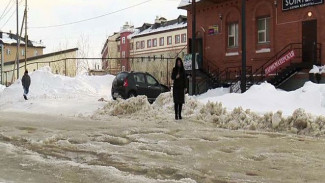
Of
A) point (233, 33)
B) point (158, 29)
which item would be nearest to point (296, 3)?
point (233, 33)

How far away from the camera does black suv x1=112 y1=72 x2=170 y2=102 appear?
1977 cm

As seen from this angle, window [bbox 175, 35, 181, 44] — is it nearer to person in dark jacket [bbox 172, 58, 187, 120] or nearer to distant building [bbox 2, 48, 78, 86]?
distant building [bbox 2, 48, 78, 86]

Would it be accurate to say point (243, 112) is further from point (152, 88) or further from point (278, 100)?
point (152, 88)

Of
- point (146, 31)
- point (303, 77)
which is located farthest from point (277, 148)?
point (146, 31)

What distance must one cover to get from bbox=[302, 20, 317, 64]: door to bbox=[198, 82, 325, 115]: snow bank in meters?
5.07

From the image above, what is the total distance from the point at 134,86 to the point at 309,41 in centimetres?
845

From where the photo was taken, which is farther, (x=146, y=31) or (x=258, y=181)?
(x=146, y=31)

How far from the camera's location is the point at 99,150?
7336mm

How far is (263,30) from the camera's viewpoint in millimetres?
22531

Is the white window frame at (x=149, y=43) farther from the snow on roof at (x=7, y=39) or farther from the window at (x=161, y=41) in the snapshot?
the snow on roof at (x=7, y=39)

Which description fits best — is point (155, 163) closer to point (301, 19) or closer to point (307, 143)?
point (307, 143)

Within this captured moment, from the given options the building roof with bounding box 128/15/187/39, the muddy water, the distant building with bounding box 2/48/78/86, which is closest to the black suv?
the muddy water

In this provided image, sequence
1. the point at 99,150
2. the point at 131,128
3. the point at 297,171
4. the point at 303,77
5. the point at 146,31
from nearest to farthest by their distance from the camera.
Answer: the point at 297,171, the point at 99,150, the point at 131,128, the point at 303,77, the point at 146,31

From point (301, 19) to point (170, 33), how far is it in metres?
55.3
